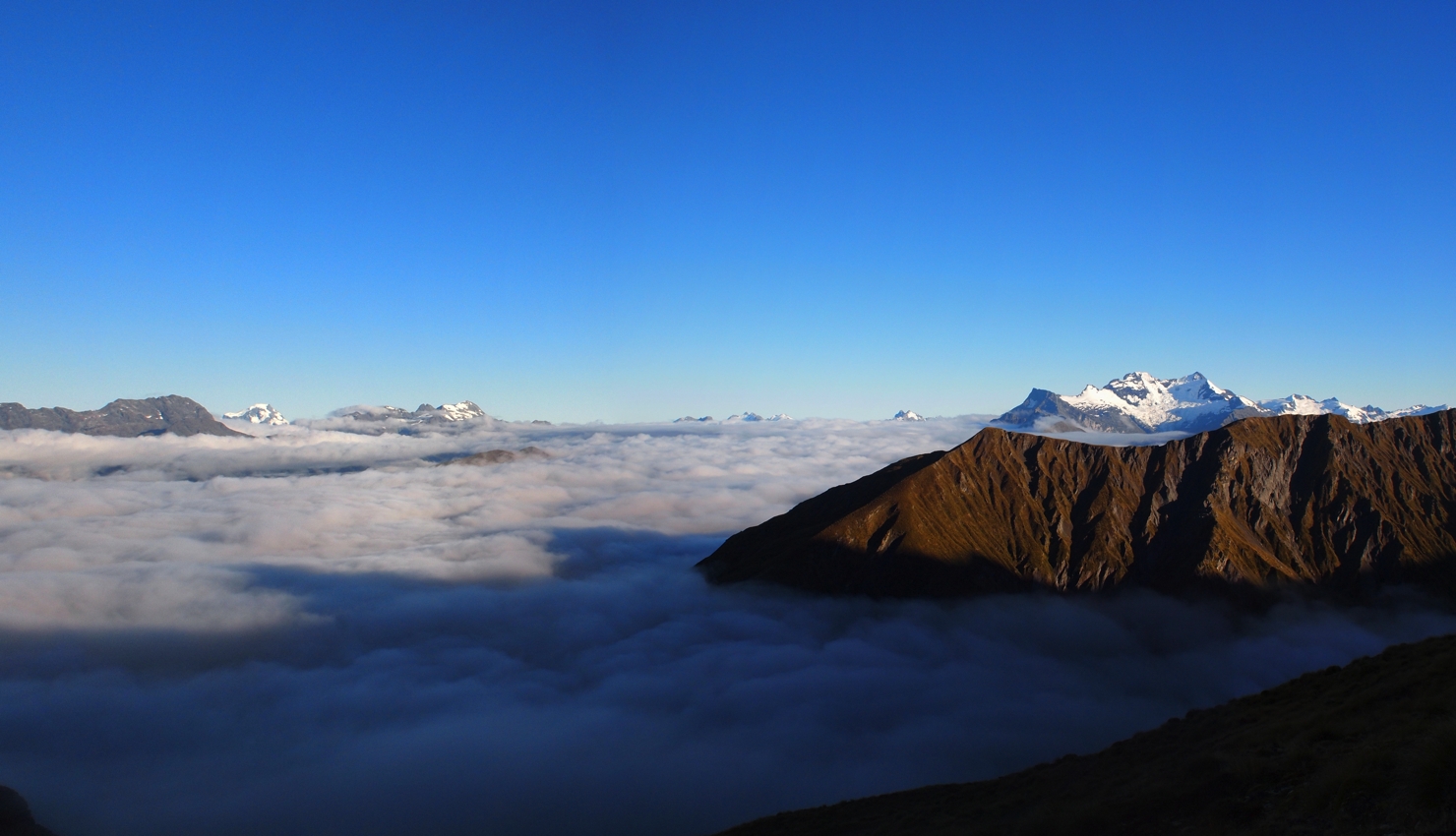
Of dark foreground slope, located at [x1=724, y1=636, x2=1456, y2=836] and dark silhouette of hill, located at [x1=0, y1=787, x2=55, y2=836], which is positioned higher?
dark foreground slope, located at [x1=724, y1=636, x2=1456, y2=836]

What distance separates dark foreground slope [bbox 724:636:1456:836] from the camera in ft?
74.5

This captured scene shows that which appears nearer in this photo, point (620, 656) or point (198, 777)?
point (198, 777)

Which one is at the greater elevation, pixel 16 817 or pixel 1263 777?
pixel 1263 777

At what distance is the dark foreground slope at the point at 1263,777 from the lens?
2270 cm

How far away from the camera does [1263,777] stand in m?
30.3

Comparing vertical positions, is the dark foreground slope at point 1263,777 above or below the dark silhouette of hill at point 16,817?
above

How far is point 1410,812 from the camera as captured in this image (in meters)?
20.5

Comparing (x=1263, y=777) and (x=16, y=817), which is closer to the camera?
(x=1263, y=777)

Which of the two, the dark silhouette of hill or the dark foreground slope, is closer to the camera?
the dark foreground slope

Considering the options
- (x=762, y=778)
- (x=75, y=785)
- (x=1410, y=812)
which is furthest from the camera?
(x=75, y=785)

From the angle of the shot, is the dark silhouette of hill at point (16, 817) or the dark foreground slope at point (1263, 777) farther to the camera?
the dark silhouette of hill at point (16, 817)

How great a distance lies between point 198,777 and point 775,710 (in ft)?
296

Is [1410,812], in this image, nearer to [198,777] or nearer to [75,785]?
[198,777]

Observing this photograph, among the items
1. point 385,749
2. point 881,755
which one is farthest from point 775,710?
point 385,749
